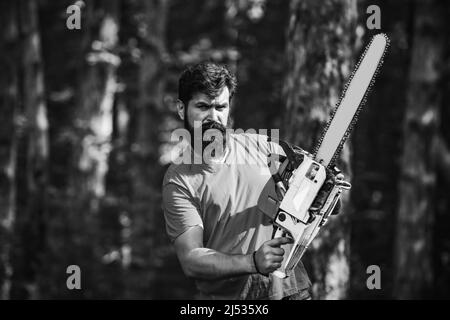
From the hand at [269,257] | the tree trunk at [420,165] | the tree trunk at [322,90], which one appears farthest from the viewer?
the tree trunk at [420,165]

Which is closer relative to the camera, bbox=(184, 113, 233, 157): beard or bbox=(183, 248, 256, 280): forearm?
bbox=(183, 248, 256, 280): forearm

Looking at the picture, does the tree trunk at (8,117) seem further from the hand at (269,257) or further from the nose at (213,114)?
the hand at (269,257)

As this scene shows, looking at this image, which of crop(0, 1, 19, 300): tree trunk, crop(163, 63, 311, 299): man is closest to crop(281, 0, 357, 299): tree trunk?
crop(163, 63, 311, 299): man

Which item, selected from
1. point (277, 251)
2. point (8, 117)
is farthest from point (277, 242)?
point (8, 117)

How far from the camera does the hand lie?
2.49 metres

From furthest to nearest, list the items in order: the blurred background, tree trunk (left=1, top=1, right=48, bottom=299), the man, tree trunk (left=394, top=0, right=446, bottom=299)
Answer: tree trunk (left=1, top=1, right=48, bottom=299), tree trunk (left=394, top=0, right=446, bottom=299), the blurred background, the man

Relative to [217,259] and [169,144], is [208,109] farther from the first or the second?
[169,144]

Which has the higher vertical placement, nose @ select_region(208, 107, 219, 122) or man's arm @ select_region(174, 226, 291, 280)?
nose @ select_region(208, 107, 219, 122)

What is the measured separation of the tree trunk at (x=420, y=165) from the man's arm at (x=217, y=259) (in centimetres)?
525

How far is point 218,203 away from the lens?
109 inches

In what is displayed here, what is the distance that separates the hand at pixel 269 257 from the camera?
249 cm

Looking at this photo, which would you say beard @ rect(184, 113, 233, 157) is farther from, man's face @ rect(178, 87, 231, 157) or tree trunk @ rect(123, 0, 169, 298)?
tree trunk @ rect(123, 0, 169, 298)

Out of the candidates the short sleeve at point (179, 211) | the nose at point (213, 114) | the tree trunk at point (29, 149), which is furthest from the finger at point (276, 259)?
the tree trunk at point (29, 149)
